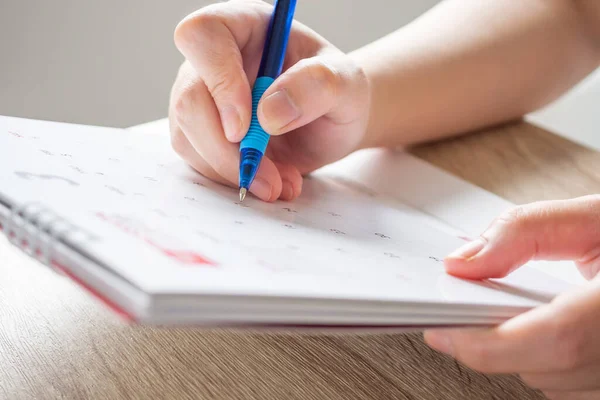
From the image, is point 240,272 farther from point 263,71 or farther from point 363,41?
point 363,41

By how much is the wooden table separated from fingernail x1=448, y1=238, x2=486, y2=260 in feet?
0.25

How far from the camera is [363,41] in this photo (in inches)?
81.0

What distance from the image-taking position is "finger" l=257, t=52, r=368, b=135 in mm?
447

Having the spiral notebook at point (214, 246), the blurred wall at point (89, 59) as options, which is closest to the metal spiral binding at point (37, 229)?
the spiral notebook at point (214, 246)

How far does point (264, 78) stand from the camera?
487mm

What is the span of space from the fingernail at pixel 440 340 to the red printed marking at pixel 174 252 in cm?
14

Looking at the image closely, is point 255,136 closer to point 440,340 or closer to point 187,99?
point 187,99

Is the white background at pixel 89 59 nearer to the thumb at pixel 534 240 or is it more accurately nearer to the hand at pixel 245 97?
the hand at pixel 245 97

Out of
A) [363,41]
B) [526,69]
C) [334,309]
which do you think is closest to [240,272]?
[334,309]

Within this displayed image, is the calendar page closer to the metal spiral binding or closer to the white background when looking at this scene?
the metal spiral binding

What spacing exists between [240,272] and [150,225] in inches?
2.4

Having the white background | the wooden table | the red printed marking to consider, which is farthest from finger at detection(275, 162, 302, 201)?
the white background

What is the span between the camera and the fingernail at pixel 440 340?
339mm

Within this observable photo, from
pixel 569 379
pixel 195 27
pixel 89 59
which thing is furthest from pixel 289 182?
pixel 89 59
